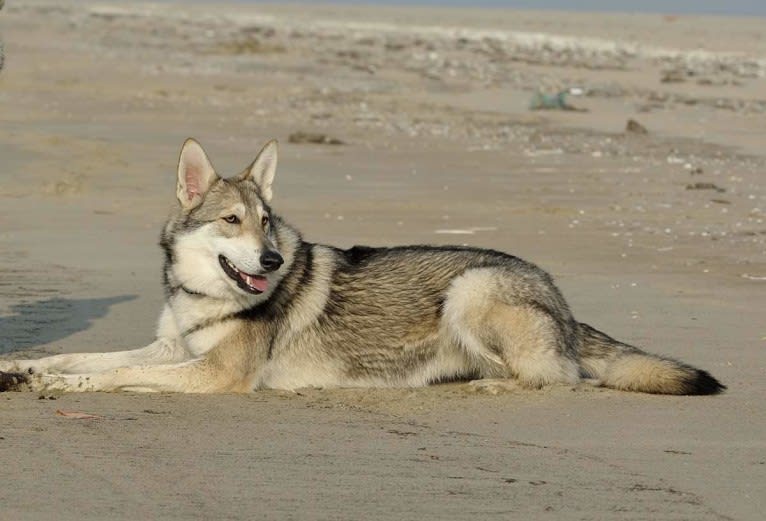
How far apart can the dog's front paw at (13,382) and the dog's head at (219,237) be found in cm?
105

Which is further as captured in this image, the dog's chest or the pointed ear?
the pointed ear

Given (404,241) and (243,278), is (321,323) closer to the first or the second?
(243,278)

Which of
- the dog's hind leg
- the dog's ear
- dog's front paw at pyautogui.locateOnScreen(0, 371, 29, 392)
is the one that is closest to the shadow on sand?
dog's front paw at pyautogui.locateOnScreen(0, 371, 29, 392)

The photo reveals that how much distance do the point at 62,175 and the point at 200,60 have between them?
79.3ft

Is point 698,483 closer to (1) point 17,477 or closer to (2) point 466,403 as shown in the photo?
(2) point 466,403

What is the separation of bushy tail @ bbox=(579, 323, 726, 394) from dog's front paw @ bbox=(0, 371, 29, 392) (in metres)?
3.19

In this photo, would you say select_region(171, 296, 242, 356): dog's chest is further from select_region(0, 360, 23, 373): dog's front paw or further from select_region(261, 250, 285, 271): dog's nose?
select_region(0, 360, 23, 373): dog's front paw

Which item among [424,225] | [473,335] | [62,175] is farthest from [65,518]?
[62,175]

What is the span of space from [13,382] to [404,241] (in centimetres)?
641

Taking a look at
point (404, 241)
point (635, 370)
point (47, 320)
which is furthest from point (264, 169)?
point (404, 241)

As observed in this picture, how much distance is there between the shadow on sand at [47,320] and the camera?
9.73 m

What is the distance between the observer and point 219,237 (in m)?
8.55

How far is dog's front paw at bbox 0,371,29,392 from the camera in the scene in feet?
26.8

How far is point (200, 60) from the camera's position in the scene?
4131cm
